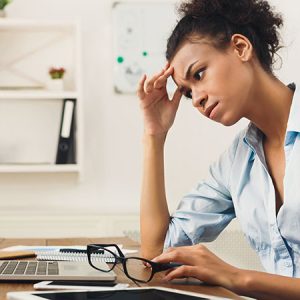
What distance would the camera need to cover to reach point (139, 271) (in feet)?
4.22

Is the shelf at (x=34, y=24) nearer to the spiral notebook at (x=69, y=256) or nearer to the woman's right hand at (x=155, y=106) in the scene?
the woman's right hand at (x=155, y=106)

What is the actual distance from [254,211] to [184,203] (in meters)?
0.26

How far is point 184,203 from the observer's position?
1.69 m

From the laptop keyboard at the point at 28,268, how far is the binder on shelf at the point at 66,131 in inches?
71.6

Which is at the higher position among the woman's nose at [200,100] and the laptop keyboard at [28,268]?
the woman's nose at [200,100]

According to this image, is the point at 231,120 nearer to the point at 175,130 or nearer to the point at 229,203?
the point at 229,203

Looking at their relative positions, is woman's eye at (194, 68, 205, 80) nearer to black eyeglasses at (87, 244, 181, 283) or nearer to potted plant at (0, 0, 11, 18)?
black eyeglasses at (87, 244, 181, 283)

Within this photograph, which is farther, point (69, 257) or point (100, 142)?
point (100, 142)

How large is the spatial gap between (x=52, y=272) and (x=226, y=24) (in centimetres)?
72

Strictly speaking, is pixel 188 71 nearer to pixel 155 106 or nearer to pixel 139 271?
pixel 155 106

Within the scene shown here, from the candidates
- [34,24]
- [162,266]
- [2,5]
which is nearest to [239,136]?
[162,266]

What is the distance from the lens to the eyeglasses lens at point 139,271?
1200mm

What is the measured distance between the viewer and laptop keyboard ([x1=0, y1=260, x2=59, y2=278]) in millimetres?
1122

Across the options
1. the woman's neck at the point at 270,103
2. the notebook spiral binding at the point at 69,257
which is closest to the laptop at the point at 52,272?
the notebook spiral binding at the point at 69,257
